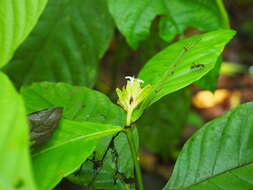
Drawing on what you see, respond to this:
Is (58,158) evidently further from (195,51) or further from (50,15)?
(50,15)

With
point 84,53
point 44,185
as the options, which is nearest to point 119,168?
point 44,185

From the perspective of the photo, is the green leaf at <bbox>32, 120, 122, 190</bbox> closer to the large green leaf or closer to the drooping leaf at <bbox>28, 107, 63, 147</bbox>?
the drooping leaf at <bbox>28, 107, 63, 147</bbox>

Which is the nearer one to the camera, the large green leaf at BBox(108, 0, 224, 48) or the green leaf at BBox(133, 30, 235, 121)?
the green leaf at BBox(133, 30, 235, 121)

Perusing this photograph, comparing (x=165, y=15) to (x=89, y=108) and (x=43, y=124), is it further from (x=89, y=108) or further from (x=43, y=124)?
(x=43, y=124)

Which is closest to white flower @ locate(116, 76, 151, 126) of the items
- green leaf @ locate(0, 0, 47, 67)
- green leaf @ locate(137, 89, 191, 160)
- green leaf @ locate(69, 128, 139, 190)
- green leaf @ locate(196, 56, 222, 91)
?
green leaf @ locate(69, 128, 139, 190)

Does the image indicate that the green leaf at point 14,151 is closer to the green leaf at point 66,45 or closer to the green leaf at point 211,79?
the green leaf at point 211,79
